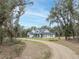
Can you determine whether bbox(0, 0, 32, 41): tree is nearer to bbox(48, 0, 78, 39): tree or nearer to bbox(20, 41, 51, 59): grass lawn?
bbox(20, 41, 51, 59): grass lawn

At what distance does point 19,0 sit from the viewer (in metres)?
33.4

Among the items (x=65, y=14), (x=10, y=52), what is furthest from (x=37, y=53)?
(x=65, y=14)

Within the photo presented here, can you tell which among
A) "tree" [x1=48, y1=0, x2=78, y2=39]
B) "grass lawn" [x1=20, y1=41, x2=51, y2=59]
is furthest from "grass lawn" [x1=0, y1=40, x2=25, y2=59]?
"tree" [x1=48, y1=0, x2=78, y2=39]

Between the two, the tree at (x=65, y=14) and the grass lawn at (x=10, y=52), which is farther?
the tree at (x=65, y=14)

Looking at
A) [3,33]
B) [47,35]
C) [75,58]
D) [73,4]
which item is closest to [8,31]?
[3,33]

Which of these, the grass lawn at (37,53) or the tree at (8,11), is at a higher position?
the tree at (8,11)

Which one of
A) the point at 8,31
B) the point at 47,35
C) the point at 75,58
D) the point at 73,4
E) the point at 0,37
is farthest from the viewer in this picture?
the point at 47,35

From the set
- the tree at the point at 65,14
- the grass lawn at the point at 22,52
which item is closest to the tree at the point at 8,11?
the grass lawn at the point at 22,52

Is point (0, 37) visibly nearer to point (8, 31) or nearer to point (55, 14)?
point (8, 31)

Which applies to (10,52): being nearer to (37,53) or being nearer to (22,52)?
Result: (22,52)

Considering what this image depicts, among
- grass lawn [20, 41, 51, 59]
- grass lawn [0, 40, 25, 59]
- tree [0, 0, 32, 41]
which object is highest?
tree [0, 0, 32, 41]

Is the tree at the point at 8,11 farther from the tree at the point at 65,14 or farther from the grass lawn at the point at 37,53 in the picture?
the tree at the point at 65,14

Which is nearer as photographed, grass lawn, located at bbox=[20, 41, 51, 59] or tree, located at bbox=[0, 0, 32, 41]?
grass lawn, located at bbox=[20, 41, 51, 59]

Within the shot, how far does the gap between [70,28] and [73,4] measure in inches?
283
